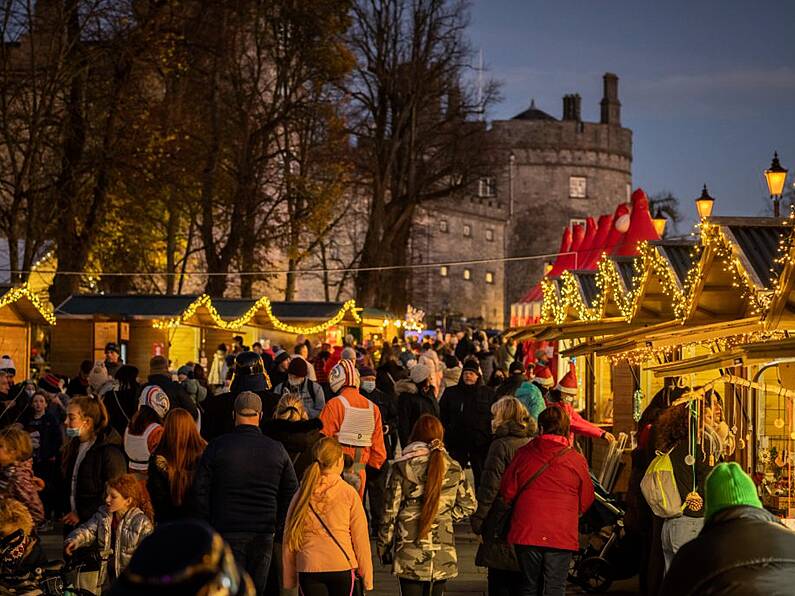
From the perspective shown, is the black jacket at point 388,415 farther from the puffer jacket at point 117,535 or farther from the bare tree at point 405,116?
the bare tree at point 405,116

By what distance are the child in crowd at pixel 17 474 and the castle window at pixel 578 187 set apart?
78770 millimetres

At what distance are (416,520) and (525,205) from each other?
7882 cm

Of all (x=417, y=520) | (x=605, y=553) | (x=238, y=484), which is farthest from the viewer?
(x=605, y=553)

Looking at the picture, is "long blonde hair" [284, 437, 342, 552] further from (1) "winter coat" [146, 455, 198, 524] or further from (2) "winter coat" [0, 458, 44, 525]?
(2) "winter coat" [0, 458, 44, 525]

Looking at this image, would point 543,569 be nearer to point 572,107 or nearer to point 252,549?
point 252,549

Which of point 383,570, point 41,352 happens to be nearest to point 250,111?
point 41,352

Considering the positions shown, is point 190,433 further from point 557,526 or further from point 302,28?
point 302,28

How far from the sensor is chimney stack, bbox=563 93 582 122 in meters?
90.8

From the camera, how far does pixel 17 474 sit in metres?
8.87

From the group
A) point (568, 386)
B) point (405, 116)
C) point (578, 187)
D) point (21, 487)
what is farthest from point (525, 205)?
point (21, 487)

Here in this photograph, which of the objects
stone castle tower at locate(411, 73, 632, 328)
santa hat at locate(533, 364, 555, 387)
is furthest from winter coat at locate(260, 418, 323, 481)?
stone castle tower at locate(411, 73, 632, 328)

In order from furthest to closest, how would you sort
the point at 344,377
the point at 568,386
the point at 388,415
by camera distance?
the point at 568,386 → the point at 388,415 → the point at 344,377

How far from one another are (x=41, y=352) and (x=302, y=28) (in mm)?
10806

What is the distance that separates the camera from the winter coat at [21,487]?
8.79 metres
